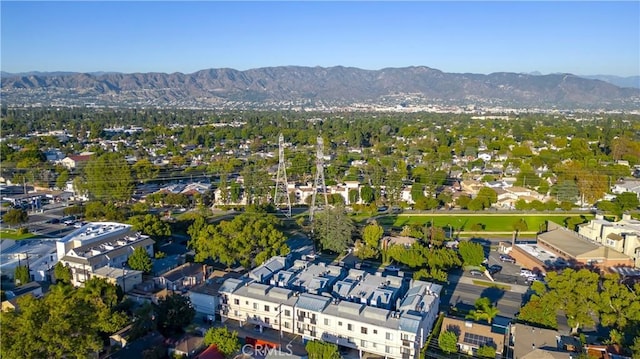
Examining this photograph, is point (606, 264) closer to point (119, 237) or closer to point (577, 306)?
point (577, 306)

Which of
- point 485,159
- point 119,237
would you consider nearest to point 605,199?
point 485,159

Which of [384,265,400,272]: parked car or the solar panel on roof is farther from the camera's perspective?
[384,265,400,272]: parked car

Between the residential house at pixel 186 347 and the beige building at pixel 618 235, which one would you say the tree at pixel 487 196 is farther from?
the residential house at pixel 186 347

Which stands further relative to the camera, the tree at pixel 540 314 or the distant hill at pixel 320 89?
the distant hill at pixel 320 89

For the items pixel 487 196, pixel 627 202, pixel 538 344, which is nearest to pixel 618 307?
pixel 538 344

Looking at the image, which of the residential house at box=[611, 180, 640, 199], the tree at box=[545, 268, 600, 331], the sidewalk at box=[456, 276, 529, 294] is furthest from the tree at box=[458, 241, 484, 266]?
the residential house at box=[611, 180, 640, 199]

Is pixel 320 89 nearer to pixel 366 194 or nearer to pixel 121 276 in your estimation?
pixel 366 194

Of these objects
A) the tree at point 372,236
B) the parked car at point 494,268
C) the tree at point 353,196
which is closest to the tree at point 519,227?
the parked car at point 494,268

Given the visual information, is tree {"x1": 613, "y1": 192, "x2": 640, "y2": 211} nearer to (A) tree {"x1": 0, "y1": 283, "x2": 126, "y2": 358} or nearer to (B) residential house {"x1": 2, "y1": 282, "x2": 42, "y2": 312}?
(A) tree {"x1": 0, "y1": 283, "x2": 126, "y2": 358}
